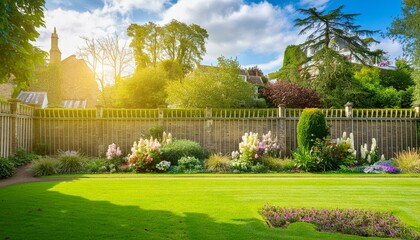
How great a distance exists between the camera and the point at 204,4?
1085 cm

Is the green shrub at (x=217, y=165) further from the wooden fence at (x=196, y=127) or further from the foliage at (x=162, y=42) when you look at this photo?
the foliage at (x=162, y=42)

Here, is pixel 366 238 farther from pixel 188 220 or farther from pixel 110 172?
pixel 110 172

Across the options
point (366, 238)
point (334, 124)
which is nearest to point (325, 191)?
point (366, 238)

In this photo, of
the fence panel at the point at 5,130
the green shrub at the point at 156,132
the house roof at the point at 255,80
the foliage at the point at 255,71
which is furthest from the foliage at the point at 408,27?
the foliage at the point at 255,71

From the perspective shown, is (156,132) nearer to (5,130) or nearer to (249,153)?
(249,153)

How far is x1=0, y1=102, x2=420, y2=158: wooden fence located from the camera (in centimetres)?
1540

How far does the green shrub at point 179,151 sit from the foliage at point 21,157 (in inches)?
207

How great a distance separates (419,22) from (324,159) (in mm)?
9093

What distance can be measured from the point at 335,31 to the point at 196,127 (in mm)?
15589

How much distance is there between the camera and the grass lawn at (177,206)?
14.6ft

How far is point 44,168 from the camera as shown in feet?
37.3

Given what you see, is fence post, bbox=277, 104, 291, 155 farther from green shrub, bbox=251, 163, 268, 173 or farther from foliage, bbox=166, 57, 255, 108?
foliage, bbox=166, 57, 255, 108

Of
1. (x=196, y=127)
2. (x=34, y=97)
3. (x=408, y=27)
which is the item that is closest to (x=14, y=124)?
(x=196, y=127)

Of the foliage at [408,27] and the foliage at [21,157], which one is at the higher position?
the foliage at [408,27]
